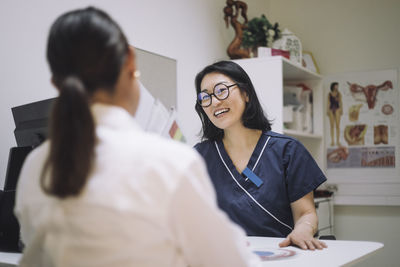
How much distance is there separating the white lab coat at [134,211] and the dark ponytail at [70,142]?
0.02 meters

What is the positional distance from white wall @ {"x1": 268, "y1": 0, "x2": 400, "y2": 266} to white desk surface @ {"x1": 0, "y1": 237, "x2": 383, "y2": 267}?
7.20 feet

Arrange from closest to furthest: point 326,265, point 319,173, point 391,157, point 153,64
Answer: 1. point 326,265
2. point 319,173
3. point 153,64
4. point 391,157

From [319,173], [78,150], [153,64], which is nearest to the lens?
[78,150]

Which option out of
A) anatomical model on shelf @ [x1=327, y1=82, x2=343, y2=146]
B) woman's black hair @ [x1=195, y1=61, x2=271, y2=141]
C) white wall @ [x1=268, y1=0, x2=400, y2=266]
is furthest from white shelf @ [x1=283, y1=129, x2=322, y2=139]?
woman's black hair @ [x1=195, y1=61, x2=271, y2=141]

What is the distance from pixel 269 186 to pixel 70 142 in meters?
1.27

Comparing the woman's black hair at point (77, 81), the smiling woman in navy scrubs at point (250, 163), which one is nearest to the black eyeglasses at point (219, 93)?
the smiling woman in navy scrubs at point (250, 163)

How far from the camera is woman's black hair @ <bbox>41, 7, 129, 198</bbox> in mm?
692

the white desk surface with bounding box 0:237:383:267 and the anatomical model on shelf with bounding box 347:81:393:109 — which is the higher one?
the anatomical model on shelf with bounding box 347:81:393:109

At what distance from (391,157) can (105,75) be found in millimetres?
3211

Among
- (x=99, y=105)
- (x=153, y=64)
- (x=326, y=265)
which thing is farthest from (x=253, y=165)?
(x=99, y=105)

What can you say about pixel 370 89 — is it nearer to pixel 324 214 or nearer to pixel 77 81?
pixel 324 214

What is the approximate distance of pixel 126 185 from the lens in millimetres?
690

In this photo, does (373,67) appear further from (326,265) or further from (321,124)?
(326,265)

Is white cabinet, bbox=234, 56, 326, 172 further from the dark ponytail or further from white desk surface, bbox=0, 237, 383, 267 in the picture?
the dark ponytail
